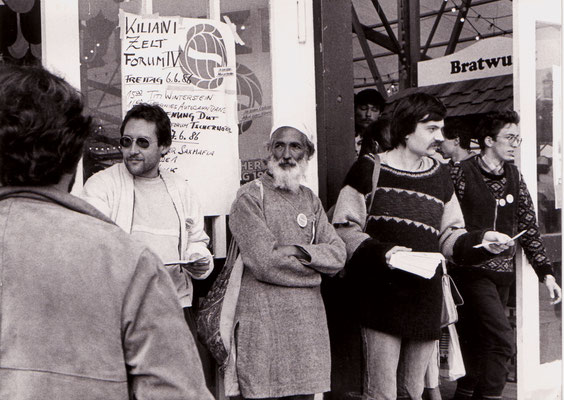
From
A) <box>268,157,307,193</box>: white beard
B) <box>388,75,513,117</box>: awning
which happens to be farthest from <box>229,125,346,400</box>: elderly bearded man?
<box>388,75,513,117</box>: awning

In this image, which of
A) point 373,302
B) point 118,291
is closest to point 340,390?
point 373,302

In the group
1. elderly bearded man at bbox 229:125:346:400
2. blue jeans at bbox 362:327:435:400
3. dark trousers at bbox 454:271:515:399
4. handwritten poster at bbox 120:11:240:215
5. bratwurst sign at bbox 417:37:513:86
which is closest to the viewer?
elderly bearded man at bbox 229:125:346:400

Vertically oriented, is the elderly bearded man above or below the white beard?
below

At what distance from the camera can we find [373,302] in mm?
3484

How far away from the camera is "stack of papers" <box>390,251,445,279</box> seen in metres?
3.30

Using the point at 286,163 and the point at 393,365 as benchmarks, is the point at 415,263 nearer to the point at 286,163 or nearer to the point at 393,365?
the point at 393,365

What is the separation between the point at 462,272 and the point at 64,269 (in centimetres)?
349

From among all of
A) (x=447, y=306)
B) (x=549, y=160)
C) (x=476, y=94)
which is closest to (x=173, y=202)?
(x=447, y=306)

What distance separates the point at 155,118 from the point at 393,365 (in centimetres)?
153

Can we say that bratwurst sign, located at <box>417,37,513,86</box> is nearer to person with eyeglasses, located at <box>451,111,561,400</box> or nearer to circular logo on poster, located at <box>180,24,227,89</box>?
person with eyeglasses, located at <box>451,111,561,400</box>

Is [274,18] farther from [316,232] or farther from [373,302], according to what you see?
[373,302]

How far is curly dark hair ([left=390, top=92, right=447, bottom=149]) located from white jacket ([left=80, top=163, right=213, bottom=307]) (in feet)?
3.50

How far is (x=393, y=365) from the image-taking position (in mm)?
3461

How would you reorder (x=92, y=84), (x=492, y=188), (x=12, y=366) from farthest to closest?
(x=492, y=188), (x=92, y=84), (x=12, y=366)
